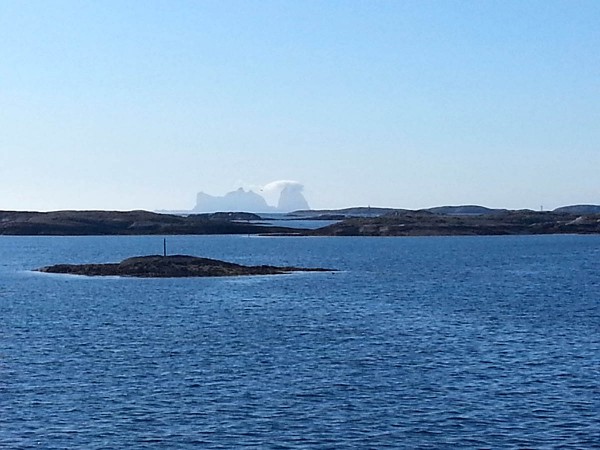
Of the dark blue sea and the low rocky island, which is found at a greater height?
the low rocky island

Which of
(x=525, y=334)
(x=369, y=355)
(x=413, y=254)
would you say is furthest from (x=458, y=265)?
(x=369, y=355)

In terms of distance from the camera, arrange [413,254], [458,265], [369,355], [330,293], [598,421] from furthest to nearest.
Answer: [413,254], [458,265], [330,293], [369,355], [598,421]

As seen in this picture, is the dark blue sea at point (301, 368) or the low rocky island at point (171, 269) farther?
the low rocky island at point (171, 269)

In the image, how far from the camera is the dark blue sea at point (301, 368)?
1412 inches

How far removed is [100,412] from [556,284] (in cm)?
7408

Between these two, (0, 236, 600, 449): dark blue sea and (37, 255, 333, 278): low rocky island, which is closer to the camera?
(0, 236, 600, 449): dark blue sea

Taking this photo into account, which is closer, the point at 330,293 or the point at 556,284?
the point at 330,293

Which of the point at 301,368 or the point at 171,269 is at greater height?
the point at 171,269

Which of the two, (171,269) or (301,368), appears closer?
(301,368)

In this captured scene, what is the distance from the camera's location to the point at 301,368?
48719 mm

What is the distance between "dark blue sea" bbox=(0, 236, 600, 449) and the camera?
118ft

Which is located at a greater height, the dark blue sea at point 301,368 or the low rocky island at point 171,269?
the low rocky island at point 171,269

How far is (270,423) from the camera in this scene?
37125 millimetres

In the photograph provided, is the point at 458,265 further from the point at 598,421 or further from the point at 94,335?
the point at 598,421
